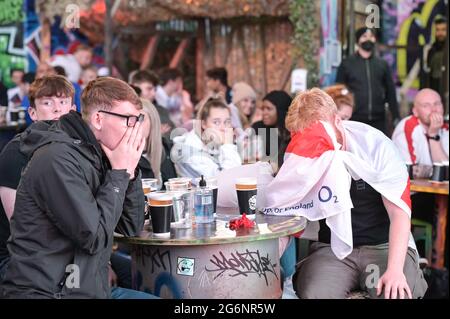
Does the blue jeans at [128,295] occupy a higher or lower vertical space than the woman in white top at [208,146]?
lower

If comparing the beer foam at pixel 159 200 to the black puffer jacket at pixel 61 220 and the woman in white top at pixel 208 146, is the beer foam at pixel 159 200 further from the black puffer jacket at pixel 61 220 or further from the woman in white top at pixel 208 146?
the woman in white top at pixel 208 146

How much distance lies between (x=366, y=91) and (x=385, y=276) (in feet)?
16.3

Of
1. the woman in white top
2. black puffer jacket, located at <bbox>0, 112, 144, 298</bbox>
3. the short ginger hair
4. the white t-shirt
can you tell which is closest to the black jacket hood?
black puffer jacket, located at <bbox>0, 112, 144, 298</bbox>

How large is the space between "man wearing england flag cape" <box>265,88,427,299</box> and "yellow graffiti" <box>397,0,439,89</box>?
6.83 m

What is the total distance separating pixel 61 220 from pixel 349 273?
1747 millimetres

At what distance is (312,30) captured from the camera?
10.0 m

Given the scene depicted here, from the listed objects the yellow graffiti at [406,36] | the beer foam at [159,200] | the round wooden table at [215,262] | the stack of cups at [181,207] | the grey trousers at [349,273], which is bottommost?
the grey trousers at [349,273]

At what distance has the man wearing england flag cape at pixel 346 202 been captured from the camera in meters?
3.84

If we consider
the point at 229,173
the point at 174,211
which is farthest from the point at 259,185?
the point at 174,211

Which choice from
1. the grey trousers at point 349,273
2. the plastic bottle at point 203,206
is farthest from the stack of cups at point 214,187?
the grey trousers at point 349,273

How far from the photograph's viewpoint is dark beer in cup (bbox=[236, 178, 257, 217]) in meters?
3.90

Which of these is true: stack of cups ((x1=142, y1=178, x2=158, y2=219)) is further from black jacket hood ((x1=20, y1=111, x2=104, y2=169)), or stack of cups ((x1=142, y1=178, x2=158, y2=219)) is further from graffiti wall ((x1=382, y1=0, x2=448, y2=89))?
graffiti wall ((x1=382, y1=0, x2=448, y2=89))

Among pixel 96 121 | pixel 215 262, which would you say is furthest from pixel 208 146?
pixel 96 121
